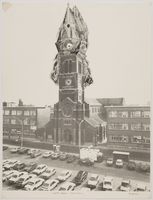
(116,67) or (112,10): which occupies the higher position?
(112,10)

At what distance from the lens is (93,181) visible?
1961 mm

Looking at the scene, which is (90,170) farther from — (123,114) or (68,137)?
(123,114)

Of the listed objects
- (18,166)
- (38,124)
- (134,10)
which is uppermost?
(134,10)

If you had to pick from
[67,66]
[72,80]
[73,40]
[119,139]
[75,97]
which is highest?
[73,40]

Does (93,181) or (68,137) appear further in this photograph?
(68,137)

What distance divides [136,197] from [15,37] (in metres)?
1.39

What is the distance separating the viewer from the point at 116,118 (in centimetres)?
202

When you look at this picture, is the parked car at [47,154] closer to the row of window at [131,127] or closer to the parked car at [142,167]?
the row of window at [131,127]

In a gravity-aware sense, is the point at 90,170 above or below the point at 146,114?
below

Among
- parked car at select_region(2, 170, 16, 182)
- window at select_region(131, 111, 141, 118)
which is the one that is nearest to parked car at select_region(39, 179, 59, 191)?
parked car at select_region(2, 170, 16, 182)

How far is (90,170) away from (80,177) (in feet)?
0.27

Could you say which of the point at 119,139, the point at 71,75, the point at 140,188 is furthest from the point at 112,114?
the point at 140,188

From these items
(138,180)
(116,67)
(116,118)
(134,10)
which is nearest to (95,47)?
(116,67)

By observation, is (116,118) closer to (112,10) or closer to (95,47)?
(95,47)
